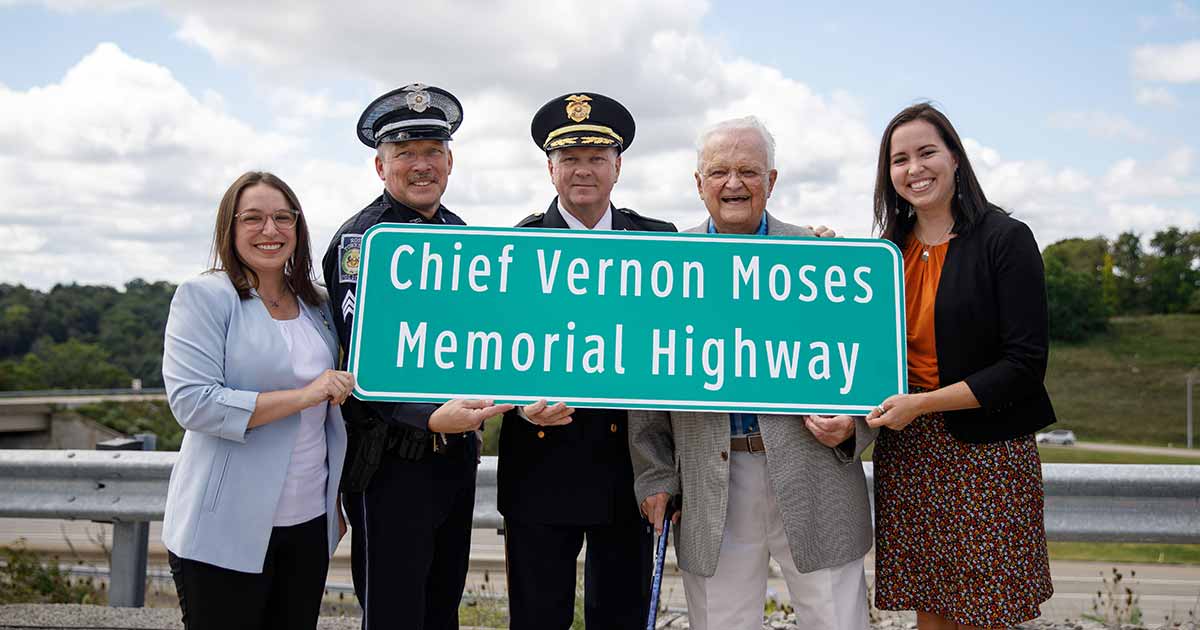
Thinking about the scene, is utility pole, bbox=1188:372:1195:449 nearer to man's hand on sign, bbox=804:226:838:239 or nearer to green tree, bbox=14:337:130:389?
man's hand on sign, bbox=804:226:838:239

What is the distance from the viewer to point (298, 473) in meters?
2.74

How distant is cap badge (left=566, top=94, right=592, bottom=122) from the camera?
120 inches

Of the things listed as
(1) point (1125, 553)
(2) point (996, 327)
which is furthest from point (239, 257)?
(1) point (1125, 553)

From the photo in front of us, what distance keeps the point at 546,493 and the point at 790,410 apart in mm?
874

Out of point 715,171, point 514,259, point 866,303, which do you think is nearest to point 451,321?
point 514,259

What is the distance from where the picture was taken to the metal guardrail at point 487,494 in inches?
136

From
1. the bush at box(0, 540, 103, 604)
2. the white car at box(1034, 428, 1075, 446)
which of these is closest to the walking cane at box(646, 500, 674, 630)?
the bush at box(0, 540, 103, 604)

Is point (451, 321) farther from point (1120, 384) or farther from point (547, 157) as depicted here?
point (1120, 384)

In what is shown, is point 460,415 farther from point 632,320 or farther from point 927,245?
point 927,245

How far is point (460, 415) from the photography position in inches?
104

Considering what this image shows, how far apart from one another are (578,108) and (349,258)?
38.5 inches

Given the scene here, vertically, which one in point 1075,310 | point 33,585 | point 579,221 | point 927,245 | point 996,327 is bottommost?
point 33,585

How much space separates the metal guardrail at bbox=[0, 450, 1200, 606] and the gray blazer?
2.90ft

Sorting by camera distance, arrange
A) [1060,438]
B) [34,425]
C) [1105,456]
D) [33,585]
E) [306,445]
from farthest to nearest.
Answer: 1. [1060,438]
2. [34,425]
3. [1105,456]
4. [33,585]
5. [306,445]
